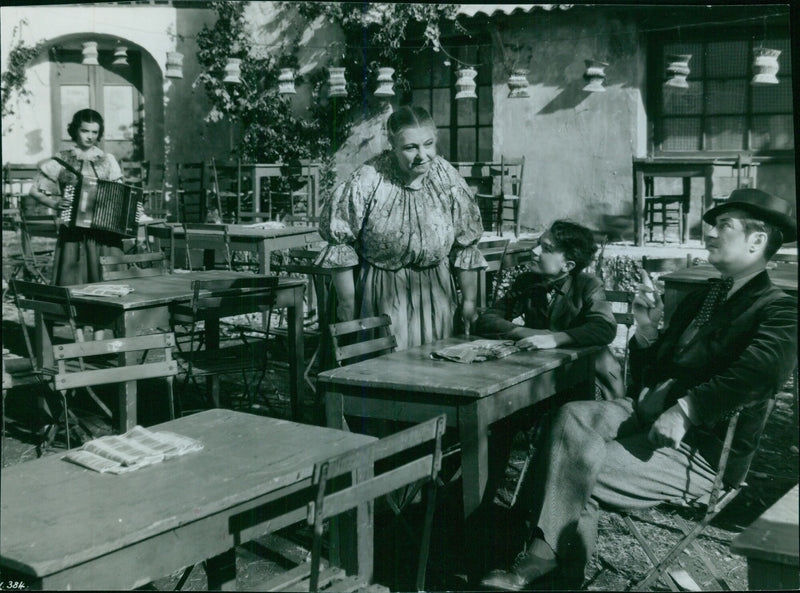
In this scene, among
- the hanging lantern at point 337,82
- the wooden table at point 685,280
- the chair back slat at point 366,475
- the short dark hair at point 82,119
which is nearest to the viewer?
the chair back slat at point 366,475

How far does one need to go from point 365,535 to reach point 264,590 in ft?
2.43

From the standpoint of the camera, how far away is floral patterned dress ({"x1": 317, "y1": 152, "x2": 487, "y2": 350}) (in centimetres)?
417

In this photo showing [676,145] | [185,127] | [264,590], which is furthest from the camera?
[185,127]

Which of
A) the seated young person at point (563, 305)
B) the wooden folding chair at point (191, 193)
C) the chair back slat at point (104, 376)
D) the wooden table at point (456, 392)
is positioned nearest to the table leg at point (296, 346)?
the seated young person at point (563, 305)

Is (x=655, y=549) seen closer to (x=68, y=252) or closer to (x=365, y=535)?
(x=365, y=535)

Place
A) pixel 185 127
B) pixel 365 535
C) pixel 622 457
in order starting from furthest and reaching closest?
pixel 185 127 → pixel 622 457 → pixel 365 535

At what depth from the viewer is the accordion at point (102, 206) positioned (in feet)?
20.5

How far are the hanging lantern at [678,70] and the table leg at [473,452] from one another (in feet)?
26.4

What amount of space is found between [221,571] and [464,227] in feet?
7.16

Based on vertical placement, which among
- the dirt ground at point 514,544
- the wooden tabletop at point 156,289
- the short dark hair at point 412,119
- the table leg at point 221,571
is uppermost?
the short dark hair at point 412,119

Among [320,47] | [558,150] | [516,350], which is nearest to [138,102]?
[320,47]

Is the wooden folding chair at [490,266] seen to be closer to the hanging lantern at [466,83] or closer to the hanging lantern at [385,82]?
the hanging lantern at [466,83]

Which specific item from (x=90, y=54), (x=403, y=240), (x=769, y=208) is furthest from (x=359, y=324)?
(x=90, y=54)

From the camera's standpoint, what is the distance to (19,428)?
5.40 meters
